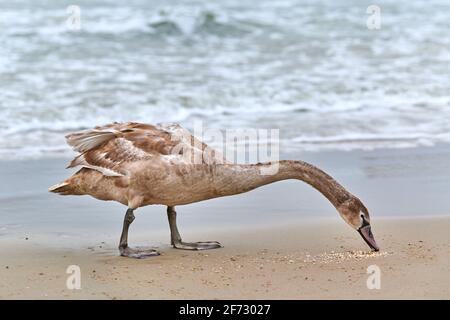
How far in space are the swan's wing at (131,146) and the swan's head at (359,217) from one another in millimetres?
1108

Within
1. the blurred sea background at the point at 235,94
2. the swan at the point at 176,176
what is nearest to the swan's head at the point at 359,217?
the swan at the point at 176,176

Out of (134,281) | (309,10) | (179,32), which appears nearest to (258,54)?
(179,32)

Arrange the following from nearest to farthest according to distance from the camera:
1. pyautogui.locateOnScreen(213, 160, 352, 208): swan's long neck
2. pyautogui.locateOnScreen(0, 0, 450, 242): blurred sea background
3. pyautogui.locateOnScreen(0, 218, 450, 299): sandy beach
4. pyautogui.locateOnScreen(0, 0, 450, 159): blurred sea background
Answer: pyautogui.locateOnScreen(0, 218, 450, 299): sandy beach → pyautogui.locateOnScreen(213, 160, 352, 208): swan's long neck → pyautogui.locateOnScreen(0, 0, 450, 242): blurred sea background → pyautogui.locateOnScreen(0, 0, 450, 159): blurred sea background

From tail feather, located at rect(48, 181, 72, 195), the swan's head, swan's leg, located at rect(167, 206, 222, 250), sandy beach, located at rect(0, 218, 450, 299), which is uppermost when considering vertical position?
tail feather, located at rect(48, 181, 72, 195)

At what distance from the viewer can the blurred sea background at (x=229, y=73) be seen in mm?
12219

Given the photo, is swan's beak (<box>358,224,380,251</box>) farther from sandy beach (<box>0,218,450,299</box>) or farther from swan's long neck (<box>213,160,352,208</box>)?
swan's long neck (<box>213,160,352,208</box>)

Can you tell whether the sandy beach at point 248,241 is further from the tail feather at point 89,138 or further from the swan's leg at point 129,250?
the tail feather at point 89,138

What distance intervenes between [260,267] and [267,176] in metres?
0.78

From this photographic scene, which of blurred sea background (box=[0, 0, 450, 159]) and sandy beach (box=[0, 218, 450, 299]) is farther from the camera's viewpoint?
blurred sea background (box=[0, 0, 450, 159])

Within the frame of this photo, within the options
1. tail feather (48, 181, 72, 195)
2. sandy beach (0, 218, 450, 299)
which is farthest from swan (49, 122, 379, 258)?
sandy beach (0, 218, 450, 299)

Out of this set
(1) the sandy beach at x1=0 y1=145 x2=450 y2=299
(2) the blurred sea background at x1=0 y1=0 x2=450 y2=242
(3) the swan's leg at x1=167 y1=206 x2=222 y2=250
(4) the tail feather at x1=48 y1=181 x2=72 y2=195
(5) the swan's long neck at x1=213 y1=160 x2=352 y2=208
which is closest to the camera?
(1) the sandy beach at x1=0 y1=145 x2=450 y2=299

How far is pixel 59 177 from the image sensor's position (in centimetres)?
958

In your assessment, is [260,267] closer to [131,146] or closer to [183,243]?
[183,243]

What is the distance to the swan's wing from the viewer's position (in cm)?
691
